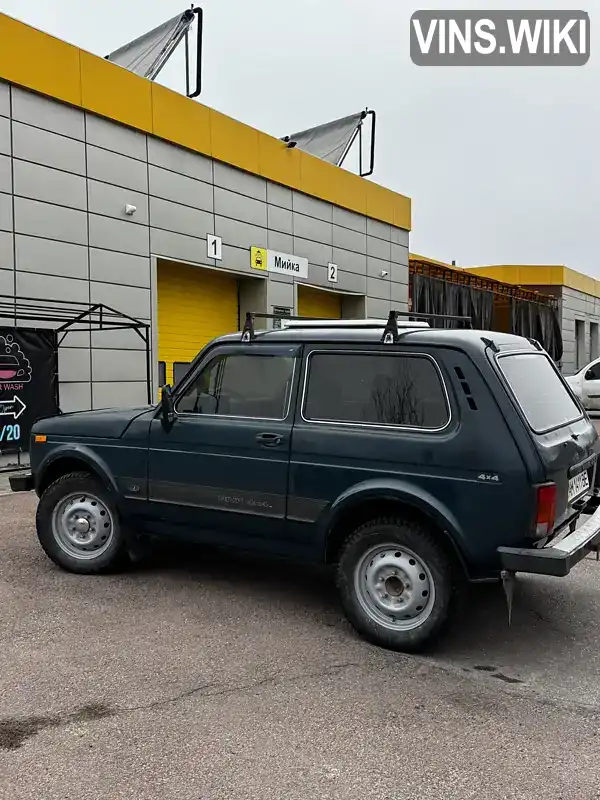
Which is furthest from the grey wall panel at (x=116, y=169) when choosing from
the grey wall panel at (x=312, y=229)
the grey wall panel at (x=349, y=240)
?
the grey wall panel at (x=349, y=240)

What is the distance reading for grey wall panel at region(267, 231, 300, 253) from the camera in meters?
17.5

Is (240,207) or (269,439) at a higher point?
(240,207)

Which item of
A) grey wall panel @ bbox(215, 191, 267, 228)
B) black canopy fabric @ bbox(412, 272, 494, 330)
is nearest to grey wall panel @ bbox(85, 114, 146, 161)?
grey wall panel @ bbox(215, 191, 267, 228)

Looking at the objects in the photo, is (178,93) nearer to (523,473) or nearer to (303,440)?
(303,440)

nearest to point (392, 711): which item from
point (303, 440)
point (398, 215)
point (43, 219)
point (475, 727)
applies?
point (475, 727)

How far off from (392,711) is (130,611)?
200 centimetres

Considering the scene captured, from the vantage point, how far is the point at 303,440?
4348 millimetres

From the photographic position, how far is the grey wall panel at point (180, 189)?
1427 centimetres

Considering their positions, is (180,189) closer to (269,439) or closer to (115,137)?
(115,137)

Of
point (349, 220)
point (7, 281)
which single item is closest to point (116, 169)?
point (7, 281)

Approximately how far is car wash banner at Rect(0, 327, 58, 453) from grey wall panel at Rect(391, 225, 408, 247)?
46.8 feet

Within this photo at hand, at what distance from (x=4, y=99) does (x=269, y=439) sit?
9.79 metres

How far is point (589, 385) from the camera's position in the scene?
20047mm

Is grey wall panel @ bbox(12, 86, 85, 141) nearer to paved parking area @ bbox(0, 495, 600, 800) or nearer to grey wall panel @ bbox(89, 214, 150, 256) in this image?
grey wall panel @ bbox(89, 214, 150, 256)
